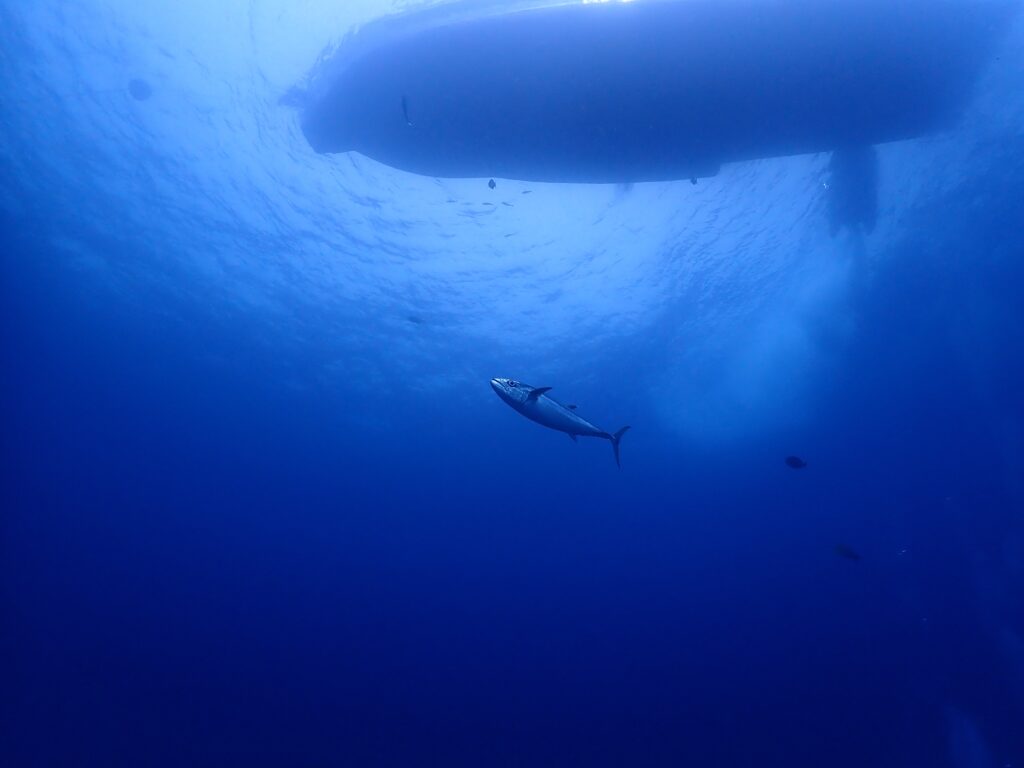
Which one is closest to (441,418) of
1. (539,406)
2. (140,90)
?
(140,90)

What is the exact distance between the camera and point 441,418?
36.1 meters

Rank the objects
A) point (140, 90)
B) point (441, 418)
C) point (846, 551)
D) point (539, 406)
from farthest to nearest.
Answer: point (441, 418) < point (846, 551) < point (140, 90) < point (539, 406)

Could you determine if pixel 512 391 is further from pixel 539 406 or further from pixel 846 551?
pixel 846 551

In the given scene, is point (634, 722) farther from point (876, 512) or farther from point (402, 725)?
point (876, 512)

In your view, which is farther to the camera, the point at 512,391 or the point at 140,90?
the point at 140,90

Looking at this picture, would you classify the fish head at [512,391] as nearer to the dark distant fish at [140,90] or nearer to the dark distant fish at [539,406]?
the dark distant fish at [539,406]

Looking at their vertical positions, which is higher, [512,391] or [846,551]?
[846,551]

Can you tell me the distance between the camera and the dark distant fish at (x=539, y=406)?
4715mm

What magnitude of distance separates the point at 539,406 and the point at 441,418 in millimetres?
31675

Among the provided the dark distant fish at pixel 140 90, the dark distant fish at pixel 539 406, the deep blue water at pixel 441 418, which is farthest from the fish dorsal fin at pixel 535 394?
the dark distant fish at pixel 140 90

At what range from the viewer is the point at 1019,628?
25922 millimetres

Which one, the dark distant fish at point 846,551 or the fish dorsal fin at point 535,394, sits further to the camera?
the dark distant fish at point 846,551

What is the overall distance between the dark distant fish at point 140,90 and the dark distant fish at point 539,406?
1406cm

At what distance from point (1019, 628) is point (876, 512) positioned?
15024mm
